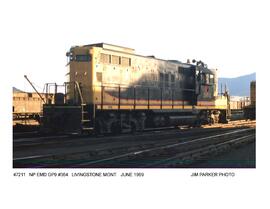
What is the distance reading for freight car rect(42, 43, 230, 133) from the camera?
12812 mm

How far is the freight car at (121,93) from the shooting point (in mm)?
12812

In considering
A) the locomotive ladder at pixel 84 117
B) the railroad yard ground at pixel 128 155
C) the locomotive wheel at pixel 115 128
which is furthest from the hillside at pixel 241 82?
the locomotive ladder at pixel 84 117

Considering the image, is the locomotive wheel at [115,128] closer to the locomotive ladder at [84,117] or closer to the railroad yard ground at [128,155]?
the locomotive ladder at [84,117]

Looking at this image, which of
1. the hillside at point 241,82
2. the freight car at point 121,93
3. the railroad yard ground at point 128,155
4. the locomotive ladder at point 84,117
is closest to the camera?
the railroad yard ground at point 128,155

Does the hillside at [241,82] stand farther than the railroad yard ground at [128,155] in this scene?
Yes

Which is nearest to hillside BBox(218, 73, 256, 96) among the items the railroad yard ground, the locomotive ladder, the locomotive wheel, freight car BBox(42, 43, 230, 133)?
freight car BBox(42, 43, 230, 133)

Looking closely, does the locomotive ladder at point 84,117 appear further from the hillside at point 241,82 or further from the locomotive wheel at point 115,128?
the hillside at point 241,82

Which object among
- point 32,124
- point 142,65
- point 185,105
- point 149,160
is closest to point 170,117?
point 185,105

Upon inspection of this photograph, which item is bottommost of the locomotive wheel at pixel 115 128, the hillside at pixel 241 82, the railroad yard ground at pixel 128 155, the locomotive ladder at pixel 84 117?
the railroad yard ground at pixel 128 155

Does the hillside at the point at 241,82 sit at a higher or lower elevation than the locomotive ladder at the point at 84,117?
higher

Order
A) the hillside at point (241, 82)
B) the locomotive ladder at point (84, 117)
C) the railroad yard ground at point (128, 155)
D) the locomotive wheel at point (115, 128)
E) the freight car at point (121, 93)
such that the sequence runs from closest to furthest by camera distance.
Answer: the railroad yard ground at point (128, 155)
the locomotive ladder at point (84, 117)
the freight car at point (121, 93)
the locomotive wheel at point (115, 128)
the hillside at point (241, 82)

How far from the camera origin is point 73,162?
7.64m

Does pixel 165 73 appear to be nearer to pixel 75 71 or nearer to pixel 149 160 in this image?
pixel 75 71

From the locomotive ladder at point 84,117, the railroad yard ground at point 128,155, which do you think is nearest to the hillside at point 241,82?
the railroad yard ground at point 128,155
